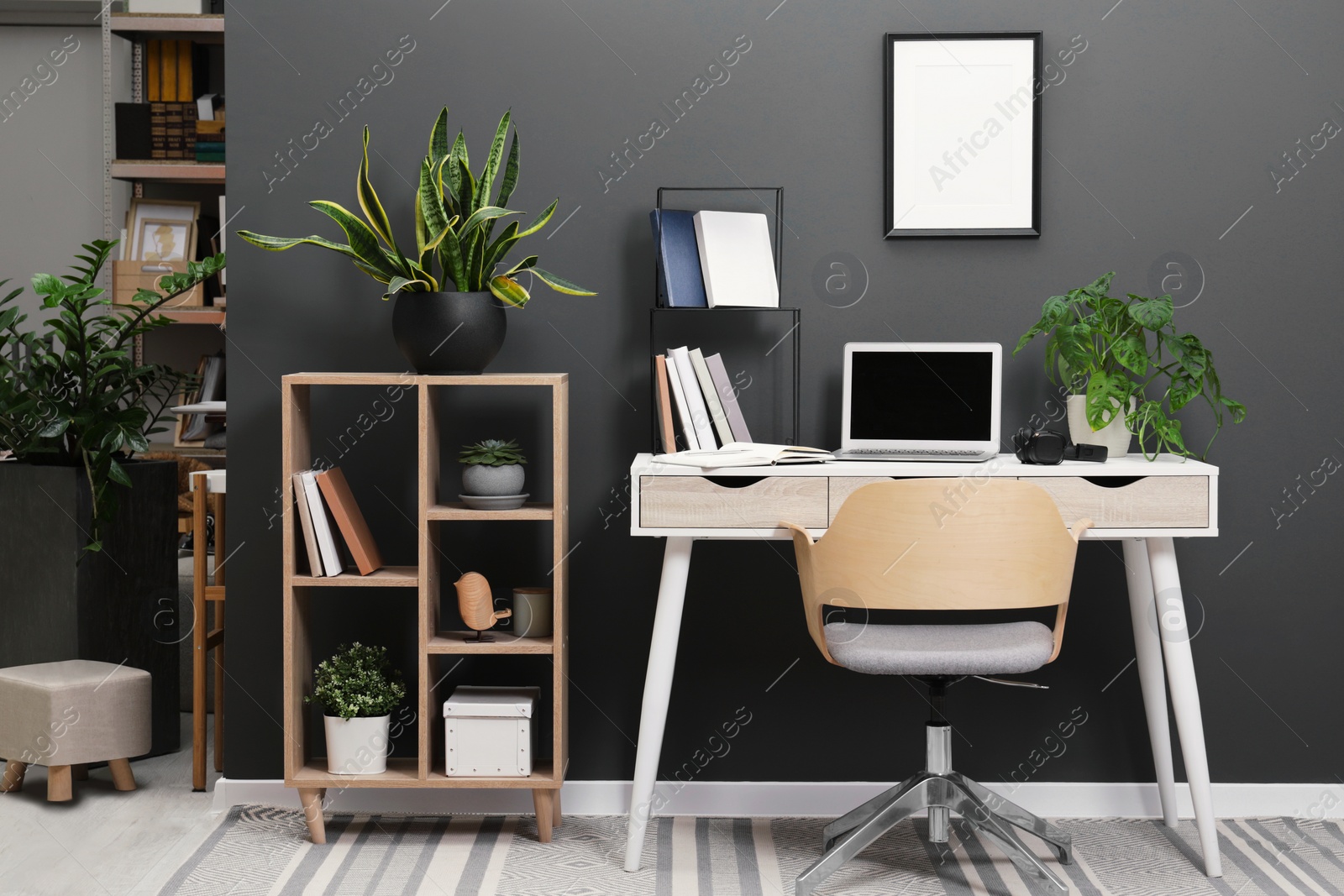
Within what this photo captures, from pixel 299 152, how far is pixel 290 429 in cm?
73

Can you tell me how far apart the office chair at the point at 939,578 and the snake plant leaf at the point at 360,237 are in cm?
108

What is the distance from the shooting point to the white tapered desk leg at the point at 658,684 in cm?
217

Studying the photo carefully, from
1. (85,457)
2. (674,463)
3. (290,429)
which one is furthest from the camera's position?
(85,457)

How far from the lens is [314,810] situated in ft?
7.63

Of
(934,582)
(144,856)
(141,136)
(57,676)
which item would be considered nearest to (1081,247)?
(934,582)

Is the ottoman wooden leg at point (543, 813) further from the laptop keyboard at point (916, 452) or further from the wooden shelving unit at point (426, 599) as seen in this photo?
the laptop keyboard at point (916, 452)

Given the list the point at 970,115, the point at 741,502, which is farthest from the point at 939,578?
the point at 970,115

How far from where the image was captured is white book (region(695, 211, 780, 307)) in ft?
7.75

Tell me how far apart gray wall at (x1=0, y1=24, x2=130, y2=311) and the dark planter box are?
1.77 meters

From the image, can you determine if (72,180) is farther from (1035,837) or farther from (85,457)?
(1035,837)

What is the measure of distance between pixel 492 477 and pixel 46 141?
3.07 m

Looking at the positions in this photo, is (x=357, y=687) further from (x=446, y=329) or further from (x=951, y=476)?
(x=951, y=476)

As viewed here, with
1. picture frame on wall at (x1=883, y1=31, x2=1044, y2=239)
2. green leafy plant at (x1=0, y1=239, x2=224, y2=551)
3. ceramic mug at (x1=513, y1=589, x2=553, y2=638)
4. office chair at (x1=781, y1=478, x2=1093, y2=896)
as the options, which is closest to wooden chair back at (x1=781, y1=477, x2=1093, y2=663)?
office chair at (x1=781, y1=478, x2=1093, y2=896)

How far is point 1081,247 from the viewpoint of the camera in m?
2.51
